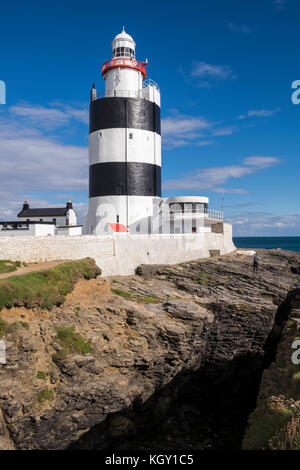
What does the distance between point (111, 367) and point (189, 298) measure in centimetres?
859

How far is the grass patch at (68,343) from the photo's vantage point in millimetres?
17084

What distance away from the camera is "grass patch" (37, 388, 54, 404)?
1572cm

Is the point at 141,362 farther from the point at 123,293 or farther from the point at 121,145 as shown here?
the point at 121,145

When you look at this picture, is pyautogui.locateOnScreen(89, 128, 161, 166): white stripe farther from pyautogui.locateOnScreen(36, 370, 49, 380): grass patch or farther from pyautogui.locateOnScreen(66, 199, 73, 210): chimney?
pyautogui.locateOnScreen(36, 370, 49, 380): grass patch

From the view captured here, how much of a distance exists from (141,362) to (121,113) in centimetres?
2369

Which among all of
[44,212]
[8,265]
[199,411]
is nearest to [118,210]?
[44,212]

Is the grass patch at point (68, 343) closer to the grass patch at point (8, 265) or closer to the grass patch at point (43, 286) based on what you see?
the grass patch at point (43, 286)

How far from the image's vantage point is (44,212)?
4088 cm

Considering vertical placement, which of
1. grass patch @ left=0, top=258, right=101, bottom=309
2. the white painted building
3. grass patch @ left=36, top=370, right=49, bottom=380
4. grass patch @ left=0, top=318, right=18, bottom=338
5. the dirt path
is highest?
the white painted building

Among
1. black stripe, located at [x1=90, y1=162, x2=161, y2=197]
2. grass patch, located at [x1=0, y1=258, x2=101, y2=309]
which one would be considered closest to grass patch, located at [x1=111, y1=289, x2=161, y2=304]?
grass patch, located at [x1=0, y1=258, x2=101, y2=309]

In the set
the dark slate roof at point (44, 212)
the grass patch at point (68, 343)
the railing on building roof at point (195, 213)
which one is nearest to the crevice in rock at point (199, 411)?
the grass patch at point (68, 343)

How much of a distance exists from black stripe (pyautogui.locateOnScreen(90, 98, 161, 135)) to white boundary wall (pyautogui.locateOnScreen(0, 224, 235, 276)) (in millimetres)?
11813

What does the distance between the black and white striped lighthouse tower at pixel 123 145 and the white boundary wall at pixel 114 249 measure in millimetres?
5305

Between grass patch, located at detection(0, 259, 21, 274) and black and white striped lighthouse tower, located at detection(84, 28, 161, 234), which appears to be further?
black and white striped lighthouse tower, located at detection(84, 28, 161, 234)
